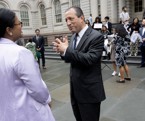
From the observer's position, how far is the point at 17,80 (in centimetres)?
172

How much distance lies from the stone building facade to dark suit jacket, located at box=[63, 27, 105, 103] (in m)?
13.6

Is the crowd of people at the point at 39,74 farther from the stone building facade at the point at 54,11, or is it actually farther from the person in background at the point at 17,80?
the stone building facade at the point at 54,11

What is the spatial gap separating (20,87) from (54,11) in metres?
19.7

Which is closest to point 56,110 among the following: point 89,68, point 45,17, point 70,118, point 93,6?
point 70,118

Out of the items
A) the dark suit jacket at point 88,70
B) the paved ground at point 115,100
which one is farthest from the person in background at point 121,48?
the dark suit jacket at point 88,70

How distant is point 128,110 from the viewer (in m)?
4.18

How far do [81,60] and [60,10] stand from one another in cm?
1881

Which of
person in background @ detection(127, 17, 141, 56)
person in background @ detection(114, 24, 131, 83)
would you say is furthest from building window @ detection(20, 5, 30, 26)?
person in background @ detection(114, 24, 131, 83)

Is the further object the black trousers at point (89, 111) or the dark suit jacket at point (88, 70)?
the black trousers at point (89, 111)

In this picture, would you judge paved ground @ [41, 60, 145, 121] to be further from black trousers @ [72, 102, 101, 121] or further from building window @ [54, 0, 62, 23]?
building window @ [54, 0, 62, 23]

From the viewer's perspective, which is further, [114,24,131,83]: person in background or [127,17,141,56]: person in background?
[127,17,141,56]: person in background

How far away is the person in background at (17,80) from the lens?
1636mm

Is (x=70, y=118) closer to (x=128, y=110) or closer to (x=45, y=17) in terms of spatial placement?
(x=128, y=110)

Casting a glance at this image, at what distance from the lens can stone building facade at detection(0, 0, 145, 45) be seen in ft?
50.2
